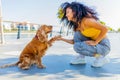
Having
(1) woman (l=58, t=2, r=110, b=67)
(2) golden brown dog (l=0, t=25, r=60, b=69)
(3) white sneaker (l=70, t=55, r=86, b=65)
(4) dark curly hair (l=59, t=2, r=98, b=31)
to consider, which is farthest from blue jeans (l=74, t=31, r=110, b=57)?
(2) golden brown dog (l=0, t=25, r=60, b=69)

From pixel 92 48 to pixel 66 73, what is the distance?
1.90ft

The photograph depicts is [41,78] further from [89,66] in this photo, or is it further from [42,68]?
[89,66]

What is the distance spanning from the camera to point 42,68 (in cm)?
286

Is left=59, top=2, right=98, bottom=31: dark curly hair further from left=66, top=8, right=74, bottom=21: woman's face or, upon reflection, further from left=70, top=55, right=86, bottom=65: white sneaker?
left=70, top=55, right=86, bottom=65: white sneaker

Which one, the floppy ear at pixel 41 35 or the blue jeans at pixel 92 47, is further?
the blue jeans at pixel 92 47

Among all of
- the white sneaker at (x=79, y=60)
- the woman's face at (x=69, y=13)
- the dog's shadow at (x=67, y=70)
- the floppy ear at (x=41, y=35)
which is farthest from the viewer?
the white sneaker at (x=79, y=60)

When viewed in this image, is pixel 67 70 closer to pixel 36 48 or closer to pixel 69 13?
pixel 36 48

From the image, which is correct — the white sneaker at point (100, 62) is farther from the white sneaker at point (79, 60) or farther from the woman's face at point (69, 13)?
the woman's face at point (69, 13)

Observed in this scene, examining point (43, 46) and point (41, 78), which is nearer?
point (41, 78)

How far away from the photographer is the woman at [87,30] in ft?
9.28

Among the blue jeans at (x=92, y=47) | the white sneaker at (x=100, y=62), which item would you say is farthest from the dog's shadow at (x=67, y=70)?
the blue jeans at (x=92, y=47)

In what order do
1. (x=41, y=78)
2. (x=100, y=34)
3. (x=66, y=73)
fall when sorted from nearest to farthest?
(x=41, y=78) < (x=66, y=73) < (x=100, y=34)

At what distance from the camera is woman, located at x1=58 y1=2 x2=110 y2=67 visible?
9.28 feet

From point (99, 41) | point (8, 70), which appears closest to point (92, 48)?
point (99, 41)
